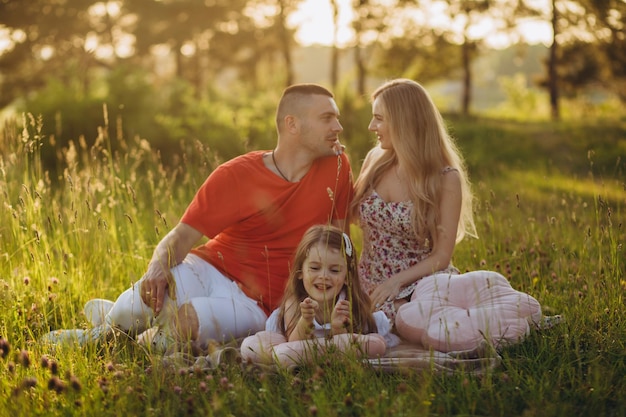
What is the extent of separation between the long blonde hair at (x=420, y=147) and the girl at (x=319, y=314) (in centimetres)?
61

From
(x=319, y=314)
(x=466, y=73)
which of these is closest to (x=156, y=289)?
(x=319, y=314)

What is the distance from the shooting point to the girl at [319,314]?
3088mm

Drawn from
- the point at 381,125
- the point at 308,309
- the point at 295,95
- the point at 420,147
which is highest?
the point at 295,95

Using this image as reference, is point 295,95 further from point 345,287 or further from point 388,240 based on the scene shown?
point 345,287

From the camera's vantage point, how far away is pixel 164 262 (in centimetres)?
373

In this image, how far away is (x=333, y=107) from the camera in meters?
4.01

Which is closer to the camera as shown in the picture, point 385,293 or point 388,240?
point 385,293

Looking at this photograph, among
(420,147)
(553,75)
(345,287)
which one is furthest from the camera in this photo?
(553,75)

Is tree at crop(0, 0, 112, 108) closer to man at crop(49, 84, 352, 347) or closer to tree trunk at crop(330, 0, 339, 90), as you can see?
tree trunk at crop(330, 0, 339, 90)

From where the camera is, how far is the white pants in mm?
3551

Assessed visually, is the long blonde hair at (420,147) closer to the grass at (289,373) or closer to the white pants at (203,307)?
the grass at (289,373)

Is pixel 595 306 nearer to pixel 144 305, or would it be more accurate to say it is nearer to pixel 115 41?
pixel 144 305

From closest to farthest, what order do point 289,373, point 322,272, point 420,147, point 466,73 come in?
1. point 289,373
2. point 322,272
3. point 420,147
4. point 466,73

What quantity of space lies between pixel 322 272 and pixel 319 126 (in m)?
1.04
